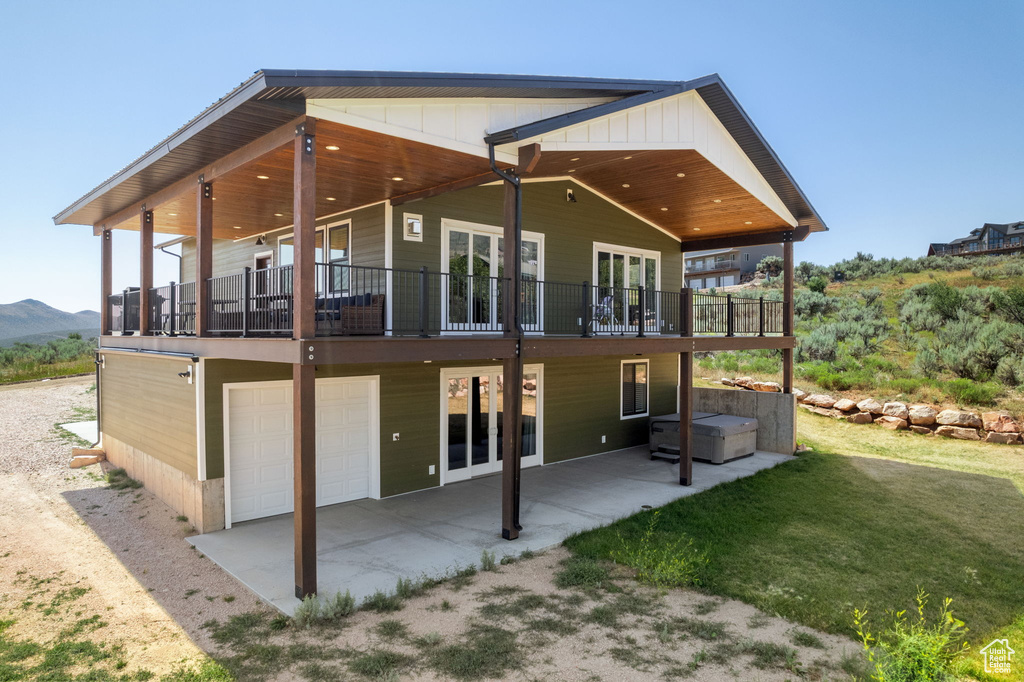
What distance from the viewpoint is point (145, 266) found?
10.7 meters

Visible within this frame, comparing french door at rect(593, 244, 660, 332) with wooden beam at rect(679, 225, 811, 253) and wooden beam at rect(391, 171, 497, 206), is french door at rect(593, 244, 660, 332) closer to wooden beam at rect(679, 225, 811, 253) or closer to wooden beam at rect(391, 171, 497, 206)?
wooden beam at rect(679, 225, 811, 253)

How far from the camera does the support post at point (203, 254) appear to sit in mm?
8109

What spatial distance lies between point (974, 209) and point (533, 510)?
68.7 m

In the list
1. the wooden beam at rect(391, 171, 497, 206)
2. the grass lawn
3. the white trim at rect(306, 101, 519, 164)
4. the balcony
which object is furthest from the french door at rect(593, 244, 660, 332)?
the white trim at rect(306, 101, 519, 164)

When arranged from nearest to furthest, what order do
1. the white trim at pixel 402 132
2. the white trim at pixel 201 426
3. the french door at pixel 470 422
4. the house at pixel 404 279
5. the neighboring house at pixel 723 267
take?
the white trim at pixel 402 132 < the house at pixel 404 279 < the white trim at pixel 201 426 < the french door at pixel 470 422 < the neighboring house at pixel 723 267

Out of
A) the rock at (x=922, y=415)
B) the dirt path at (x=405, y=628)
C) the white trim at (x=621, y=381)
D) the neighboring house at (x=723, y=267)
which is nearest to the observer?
the dirt path at (x=405, y=628)

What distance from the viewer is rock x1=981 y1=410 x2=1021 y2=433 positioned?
14195 millimetres

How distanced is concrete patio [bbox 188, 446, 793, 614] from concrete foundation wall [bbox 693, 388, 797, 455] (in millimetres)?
2338

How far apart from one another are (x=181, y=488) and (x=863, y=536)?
1016 centimetres

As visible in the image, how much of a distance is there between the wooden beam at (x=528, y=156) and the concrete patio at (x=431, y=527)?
5.22 metres

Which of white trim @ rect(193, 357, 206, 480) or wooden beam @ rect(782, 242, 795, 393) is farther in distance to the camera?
wooden beam @ rect(782, 242, 795, 393)

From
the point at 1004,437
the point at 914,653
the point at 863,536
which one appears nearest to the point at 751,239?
the point at 1004,437

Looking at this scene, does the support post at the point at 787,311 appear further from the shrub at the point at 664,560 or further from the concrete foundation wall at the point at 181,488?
the concrete foundation wall at the point at 181,488

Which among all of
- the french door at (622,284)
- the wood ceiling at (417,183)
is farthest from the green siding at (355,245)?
the french door at (622,284)
